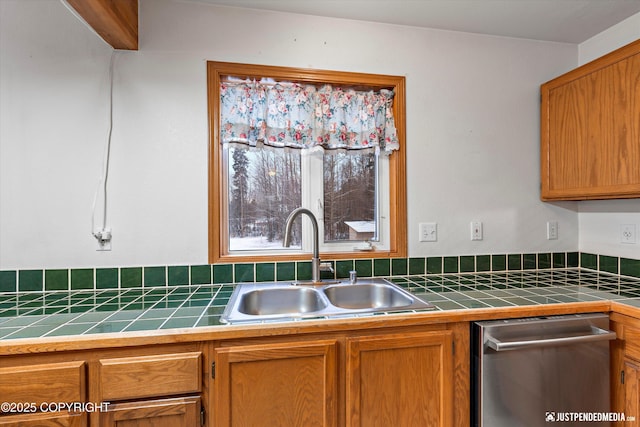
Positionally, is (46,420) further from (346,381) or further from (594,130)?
(594,130)

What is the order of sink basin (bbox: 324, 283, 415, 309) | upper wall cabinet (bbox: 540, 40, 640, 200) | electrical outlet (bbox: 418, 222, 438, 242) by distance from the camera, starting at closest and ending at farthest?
upper wall cabinet (bbox: 540, 40, 640, 200)
sink basin (bbox: 324, 283, 415, 309)
electrical outlet (bbox: 418, 222, 438, 242)

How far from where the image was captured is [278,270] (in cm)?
172

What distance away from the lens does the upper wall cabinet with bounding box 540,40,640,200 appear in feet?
4.95

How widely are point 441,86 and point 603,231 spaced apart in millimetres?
1277

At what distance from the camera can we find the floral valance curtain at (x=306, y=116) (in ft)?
5.60

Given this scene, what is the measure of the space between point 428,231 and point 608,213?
1050mm

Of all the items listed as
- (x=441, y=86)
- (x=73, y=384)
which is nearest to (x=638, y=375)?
(x=441, y=86)

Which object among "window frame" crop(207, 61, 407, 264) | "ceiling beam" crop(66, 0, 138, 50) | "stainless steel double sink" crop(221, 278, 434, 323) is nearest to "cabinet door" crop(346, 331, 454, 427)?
"stainless steel double sink" crop(221, 278, 434, 323)

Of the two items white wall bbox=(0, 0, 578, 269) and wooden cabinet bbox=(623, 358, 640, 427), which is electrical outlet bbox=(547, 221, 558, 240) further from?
wooden cabinet bbox=(623, 358, 640, 427)

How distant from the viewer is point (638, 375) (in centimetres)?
124

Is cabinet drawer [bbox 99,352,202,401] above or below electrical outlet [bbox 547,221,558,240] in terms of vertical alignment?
below

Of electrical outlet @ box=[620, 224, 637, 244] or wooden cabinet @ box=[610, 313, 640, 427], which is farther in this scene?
electrical outlet @ box=[620, 224, 637, 244]

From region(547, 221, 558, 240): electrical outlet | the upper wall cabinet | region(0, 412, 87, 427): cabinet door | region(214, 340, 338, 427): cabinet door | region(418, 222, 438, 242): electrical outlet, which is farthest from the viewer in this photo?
region(547, 221, 558, 240): electrical outlet

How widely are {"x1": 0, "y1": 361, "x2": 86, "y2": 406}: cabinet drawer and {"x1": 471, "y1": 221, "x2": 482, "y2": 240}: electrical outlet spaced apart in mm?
1909
